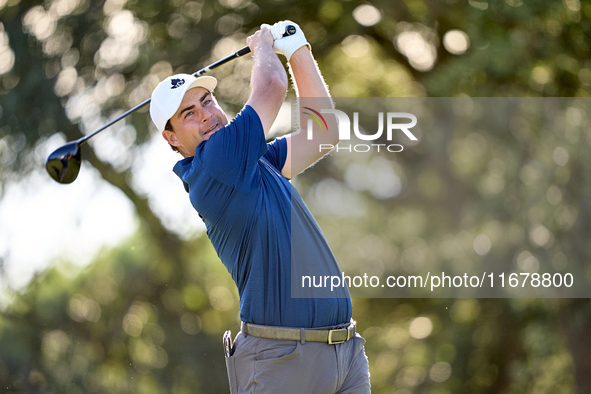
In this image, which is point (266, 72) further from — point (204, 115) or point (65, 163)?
point (65, 163)

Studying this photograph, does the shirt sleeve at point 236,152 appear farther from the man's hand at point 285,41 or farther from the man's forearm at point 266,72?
the man's hand at point 285,41

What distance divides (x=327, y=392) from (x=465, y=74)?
5066 millimetres

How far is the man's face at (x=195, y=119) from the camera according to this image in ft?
8.59

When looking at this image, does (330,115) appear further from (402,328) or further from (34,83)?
(402,328)

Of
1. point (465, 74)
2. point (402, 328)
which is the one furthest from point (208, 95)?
point (402, 328)

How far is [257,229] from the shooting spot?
236cm

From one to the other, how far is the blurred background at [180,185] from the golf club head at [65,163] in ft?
9.52

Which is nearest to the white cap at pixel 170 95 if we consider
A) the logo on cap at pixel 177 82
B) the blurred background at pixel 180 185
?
the logo on cap at pixel 177 82

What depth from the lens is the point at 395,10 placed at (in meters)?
7.12

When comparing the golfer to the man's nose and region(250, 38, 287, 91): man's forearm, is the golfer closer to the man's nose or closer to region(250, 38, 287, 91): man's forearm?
region(250, 38, 287, 91): man's forearm

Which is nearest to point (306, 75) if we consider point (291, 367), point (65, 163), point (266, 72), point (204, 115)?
point (266, 72)

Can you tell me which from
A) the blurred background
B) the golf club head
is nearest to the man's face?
the golf club head

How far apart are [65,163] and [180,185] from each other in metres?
2.99

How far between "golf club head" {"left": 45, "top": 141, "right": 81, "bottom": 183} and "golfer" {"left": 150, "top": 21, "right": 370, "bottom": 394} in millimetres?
1626
